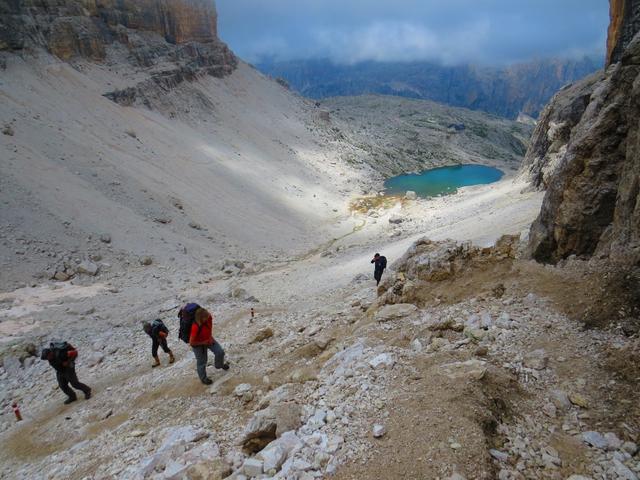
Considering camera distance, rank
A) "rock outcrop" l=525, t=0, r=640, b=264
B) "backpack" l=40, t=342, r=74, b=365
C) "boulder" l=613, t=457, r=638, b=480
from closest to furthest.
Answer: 1. "boulder" l=613, t=457, r=638, b=480
2. "rock outcrop" l=525, t=0, r=640, b=264
3. "backpack" l=40, t=342, r=74, b=365

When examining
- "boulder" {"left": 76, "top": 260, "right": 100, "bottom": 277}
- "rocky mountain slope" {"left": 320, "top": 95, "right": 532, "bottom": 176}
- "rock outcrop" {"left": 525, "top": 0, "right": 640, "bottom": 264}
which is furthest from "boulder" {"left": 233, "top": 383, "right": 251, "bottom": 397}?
"rocky mountain slope" {"left": 320, "top": 95, "right": 532, "bottom": 176}

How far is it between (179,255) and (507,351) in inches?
727

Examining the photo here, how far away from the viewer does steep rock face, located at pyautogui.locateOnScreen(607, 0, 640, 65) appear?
1727cm

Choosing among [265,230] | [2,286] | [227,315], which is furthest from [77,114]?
[227,315]

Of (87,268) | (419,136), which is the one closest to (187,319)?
(87,268)

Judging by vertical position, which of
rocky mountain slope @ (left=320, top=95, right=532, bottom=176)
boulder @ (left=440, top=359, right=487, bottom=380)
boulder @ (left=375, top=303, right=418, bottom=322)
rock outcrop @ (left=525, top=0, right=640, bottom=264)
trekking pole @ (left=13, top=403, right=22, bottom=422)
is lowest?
trekking pole @ (left=13, top=403, right=22, bottom=422)

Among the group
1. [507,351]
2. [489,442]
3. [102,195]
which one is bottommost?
[489,442]

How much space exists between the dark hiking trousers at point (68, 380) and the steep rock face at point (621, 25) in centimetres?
2170

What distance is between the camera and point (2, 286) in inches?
617

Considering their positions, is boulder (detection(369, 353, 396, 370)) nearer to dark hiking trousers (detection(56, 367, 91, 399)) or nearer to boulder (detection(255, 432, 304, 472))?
boulder (detection(255, 432, 304, 472))

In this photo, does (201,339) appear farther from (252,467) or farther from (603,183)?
(603,183)

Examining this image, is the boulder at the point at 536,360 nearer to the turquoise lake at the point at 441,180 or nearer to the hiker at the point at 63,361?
the hiker at the point at 63,361

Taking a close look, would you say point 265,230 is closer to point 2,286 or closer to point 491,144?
point 2,286

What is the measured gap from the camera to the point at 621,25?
59.7 ft
